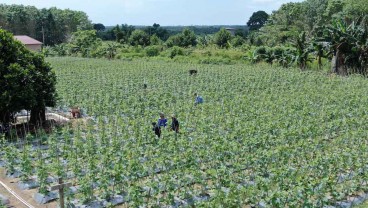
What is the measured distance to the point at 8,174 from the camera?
8.51 meters

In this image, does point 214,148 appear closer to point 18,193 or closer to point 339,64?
point 18,193

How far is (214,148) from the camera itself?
8.55 m

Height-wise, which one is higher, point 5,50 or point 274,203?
point 5,50

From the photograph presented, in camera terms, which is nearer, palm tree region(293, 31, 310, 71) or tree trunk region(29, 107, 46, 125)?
tree trunk region(29, 107, 46, 125)

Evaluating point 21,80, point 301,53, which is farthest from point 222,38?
point 21,80

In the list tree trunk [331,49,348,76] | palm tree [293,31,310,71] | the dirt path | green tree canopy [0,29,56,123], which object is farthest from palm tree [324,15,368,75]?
the dirt path

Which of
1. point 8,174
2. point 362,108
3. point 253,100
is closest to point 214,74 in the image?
point 253,100

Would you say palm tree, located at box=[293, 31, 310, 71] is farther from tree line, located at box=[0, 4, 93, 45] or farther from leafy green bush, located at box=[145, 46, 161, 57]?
tree line, located at box=[0, 4, 93, 45]

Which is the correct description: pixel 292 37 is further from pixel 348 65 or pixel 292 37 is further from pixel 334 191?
pixel 334 191

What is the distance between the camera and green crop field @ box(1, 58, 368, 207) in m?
7.03

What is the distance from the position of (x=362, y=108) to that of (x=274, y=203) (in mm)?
8263

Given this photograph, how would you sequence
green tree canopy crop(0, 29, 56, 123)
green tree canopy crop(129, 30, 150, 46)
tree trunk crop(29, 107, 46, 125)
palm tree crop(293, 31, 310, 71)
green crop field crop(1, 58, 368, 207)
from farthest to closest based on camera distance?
green tree canopy crop(129, 30, 150, 46) → palm tree crop(293, 31, 310, 71) → tree trunk crop(29, 107, 46, 125) → green tree canopy crop(0, 29, 56, 123) → green crop field crop(1, 58, 368, 207)

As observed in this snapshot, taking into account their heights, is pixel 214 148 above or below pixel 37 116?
above

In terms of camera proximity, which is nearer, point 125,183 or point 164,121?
point 125,183
